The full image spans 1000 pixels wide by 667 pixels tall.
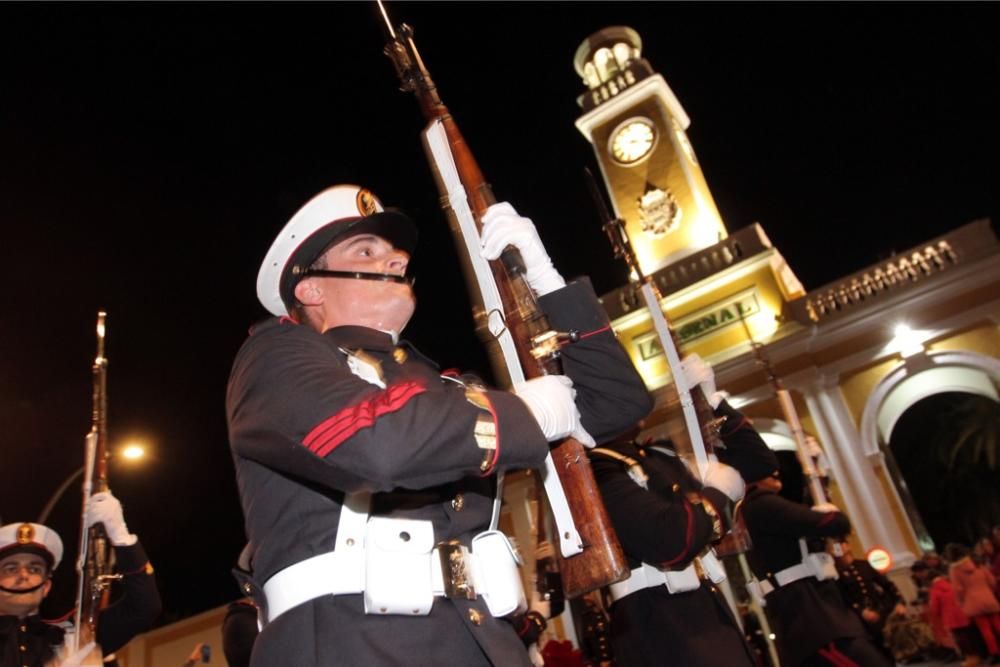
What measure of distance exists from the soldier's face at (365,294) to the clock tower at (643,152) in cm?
2123

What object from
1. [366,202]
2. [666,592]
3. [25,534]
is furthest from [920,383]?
[25,534]

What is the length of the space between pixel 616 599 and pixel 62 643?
13.1 feet

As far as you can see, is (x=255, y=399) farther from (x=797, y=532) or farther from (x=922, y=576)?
(x=922, y=576)

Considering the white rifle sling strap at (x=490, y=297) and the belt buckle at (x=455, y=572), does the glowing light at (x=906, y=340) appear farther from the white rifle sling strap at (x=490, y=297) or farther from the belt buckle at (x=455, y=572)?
the belt buckle at (x=455, y=572)

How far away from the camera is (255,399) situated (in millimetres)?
2062

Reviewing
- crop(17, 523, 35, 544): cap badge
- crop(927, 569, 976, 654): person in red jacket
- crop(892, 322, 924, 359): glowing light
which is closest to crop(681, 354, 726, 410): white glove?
crop(17, 523, 35, 544): cap badge

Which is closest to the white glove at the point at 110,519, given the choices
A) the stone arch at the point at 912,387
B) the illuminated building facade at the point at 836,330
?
the illuminated building facade at the point at 836,330

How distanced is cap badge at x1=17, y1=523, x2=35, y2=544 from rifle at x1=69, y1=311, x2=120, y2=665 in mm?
365

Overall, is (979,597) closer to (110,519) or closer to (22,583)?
(110,519)

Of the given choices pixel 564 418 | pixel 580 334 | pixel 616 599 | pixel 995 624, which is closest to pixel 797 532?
pixel 616 599

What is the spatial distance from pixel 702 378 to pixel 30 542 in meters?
5.09

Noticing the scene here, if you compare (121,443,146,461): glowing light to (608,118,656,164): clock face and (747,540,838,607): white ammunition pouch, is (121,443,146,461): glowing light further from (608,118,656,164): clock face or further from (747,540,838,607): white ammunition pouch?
(608,118,656,164): clock face

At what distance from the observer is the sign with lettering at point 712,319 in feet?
69.8

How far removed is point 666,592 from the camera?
12.1ft
